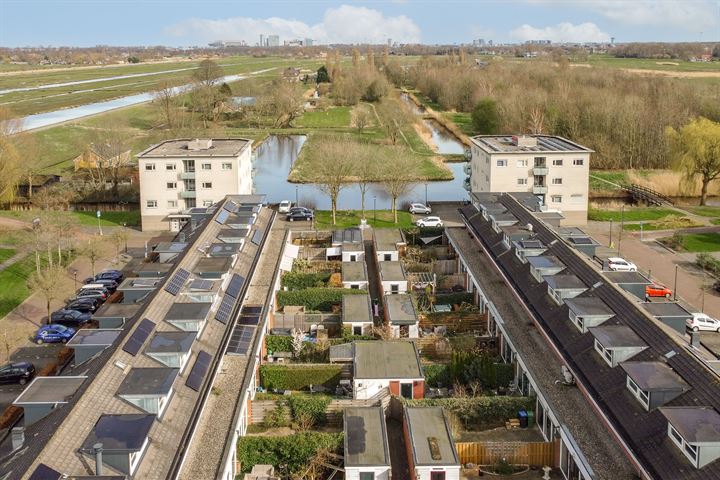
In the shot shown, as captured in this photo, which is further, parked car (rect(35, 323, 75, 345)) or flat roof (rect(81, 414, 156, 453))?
parked car (rect(35, 323, 75, 345))

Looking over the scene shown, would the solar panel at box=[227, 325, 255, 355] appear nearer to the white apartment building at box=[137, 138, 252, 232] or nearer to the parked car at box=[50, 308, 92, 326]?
the parked car at box=[50, 308, 92, 326]

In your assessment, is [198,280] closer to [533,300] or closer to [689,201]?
[533,300]

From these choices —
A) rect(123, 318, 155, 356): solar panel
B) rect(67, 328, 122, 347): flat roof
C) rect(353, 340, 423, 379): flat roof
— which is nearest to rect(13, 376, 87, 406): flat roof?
rect(123, 318, 155, 356): solar panel

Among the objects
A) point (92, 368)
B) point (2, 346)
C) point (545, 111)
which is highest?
point (545, 111)

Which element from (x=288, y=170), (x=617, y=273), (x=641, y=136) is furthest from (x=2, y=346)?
(x=641, y=136)

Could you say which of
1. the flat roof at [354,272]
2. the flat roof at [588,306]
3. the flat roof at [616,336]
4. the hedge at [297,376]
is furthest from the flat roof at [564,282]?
the flat roof at [354,272]

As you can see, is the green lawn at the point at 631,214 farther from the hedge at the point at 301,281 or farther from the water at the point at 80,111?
the water at the point at 80,111
